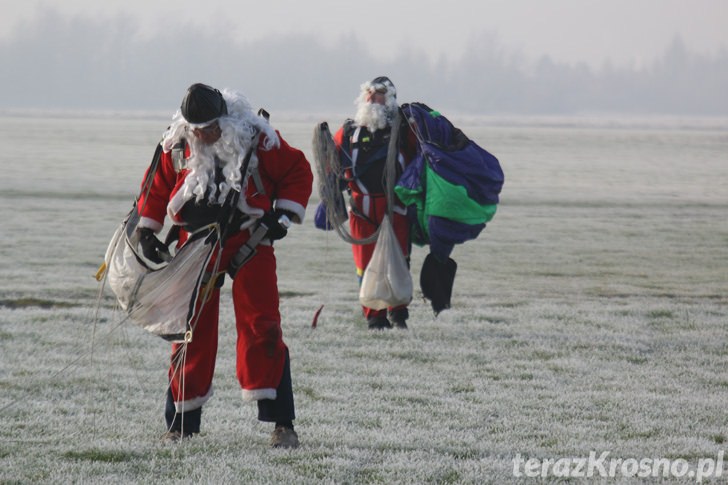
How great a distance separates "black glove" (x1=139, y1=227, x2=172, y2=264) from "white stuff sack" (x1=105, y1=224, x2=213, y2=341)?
90mm

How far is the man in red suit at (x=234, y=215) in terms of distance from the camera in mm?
5266

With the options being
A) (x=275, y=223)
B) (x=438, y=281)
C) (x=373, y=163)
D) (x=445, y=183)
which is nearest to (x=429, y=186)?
(x=445, y=183)

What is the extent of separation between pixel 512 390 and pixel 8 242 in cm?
1054

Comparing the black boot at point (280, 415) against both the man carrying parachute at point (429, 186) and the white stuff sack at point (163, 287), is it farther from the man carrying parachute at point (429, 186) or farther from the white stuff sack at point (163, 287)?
the man carrying parachute at point (429, 186)

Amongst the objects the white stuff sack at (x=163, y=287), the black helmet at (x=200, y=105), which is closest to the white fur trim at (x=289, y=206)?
the white stuff sack at (x=163, y=287)

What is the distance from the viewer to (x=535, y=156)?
57.2 metres

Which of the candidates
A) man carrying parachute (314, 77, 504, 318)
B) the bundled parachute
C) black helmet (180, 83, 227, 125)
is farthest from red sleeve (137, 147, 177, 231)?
the bundled parachute

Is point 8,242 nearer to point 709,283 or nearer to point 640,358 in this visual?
point 709,283

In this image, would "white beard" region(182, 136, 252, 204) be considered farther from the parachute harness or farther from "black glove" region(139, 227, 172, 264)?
the parachute harness

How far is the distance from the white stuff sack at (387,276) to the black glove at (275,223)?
3233mm

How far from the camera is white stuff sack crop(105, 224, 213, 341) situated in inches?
207

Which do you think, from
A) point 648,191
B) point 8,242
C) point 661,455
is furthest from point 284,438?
point 648,191

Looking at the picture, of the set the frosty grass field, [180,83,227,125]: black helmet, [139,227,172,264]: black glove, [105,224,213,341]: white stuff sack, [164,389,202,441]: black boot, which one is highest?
[180,83,227,125]: black helmet

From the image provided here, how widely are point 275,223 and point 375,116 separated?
3.68 meters
